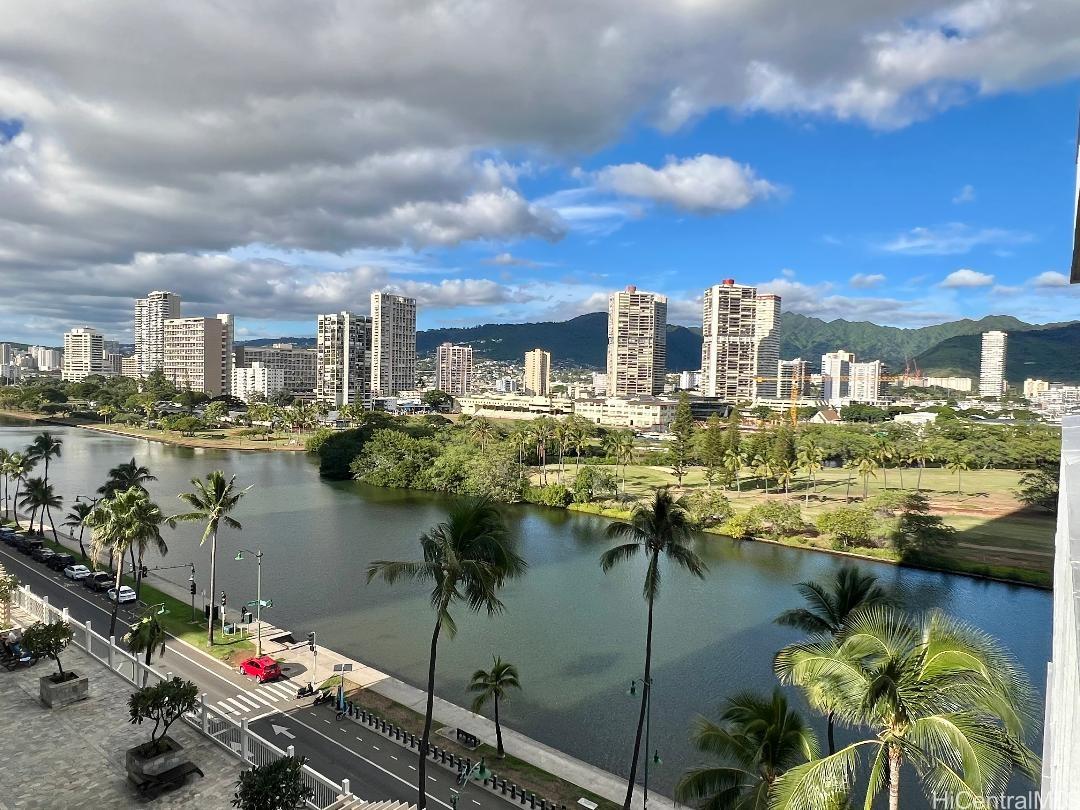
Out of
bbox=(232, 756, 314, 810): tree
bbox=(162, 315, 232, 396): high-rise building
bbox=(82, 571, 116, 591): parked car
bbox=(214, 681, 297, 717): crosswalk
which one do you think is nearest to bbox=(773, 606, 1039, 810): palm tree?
bbox=(232, 756, 314, 810): tree

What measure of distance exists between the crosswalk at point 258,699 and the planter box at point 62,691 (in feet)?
13.1

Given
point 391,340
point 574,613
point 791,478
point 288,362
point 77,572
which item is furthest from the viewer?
point 288,362

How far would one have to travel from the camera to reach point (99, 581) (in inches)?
1222

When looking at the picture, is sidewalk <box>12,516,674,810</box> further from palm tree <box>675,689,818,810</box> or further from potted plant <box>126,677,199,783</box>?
potted plant <box>126,677,199,783</box>

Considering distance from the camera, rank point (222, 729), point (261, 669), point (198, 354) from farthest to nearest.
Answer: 1. point (198, 354)
2. point (261, 669)
3. point (222, 729)

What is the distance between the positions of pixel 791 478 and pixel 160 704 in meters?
67.3

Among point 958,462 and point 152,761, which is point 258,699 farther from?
point 958,462

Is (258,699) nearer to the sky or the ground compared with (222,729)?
nearer to the ground

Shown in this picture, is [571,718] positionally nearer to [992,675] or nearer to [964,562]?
[992,675]

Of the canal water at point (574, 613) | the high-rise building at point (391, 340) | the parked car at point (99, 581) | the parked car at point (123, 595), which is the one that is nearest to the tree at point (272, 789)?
the canal water at point (574, 613)

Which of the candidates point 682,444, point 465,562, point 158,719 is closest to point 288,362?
point 682,444

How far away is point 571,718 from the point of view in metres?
21.4

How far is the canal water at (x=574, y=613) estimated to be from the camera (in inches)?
876

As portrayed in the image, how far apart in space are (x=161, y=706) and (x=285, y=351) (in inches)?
7548
